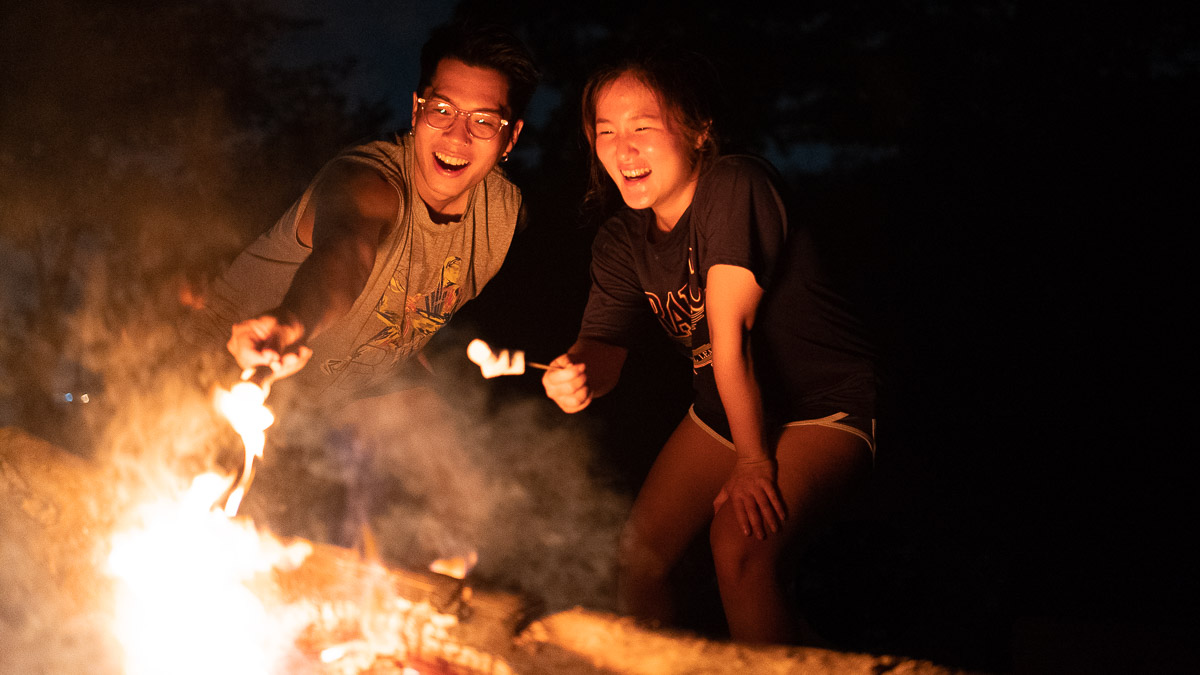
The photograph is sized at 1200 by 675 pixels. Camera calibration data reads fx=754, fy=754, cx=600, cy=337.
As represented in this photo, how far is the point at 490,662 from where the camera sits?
1830 mm

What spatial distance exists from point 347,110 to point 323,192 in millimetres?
3810

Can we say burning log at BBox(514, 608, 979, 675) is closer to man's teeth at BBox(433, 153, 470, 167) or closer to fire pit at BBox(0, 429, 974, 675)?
fire pit at BBox(0, 429, 974, 675)

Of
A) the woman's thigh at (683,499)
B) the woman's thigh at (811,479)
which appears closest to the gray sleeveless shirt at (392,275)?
the woman's thigh at (683,499)

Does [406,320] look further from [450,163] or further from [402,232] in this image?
[450,163]

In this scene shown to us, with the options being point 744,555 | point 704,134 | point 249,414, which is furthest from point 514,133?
point 744,555

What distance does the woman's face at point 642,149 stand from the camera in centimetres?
224

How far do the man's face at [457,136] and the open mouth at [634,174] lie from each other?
61 cm

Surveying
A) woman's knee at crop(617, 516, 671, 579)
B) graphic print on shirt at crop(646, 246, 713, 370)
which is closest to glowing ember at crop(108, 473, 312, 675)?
woman's knee at crop(617, 516, 671, 579)

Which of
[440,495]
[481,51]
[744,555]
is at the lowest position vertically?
[440,495]

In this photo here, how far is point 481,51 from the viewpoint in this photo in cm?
261

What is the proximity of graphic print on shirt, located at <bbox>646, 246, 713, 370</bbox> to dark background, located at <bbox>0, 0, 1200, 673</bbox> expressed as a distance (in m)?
1.74

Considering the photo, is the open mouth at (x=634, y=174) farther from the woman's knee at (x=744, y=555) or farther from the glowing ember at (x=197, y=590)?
the glowing ember at (x=197, y=590)

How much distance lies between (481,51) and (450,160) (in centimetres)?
39

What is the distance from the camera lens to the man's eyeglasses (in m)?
2.60
